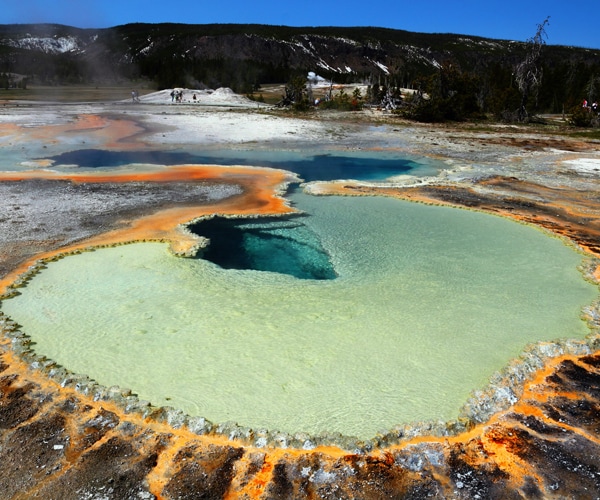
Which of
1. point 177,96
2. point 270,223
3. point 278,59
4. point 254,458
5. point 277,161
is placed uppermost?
point 278,59

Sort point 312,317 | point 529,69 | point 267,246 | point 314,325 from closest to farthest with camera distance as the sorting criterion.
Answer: point 314,325, point 312,317, point 267,246, point 529,69

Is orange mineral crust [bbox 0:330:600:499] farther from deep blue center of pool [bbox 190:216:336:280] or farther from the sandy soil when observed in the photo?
deep blue center of pool [bbox 190:216:336:280]

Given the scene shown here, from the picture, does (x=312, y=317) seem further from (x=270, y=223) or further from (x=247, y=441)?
(x=270, y=223)

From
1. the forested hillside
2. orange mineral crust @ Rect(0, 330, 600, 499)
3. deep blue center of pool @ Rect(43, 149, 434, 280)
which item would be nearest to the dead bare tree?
the forested hillside

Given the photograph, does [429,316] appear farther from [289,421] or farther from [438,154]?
[438,154]

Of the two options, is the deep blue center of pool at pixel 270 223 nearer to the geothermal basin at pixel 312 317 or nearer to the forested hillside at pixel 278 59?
the geothermal basin at pixel 312 317

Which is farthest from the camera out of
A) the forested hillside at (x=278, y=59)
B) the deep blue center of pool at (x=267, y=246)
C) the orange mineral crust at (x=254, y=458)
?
the forested hillside at (x=278, y=59)

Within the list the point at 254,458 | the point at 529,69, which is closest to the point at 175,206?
the point at 254,458

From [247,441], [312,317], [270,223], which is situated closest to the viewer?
[247,441]

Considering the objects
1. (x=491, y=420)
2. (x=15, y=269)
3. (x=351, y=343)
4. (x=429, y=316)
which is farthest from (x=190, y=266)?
(x=491, y=420)

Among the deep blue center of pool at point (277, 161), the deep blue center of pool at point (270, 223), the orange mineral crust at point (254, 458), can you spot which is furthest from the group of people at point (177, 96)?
the orange mineral crust at point (254, 458)
